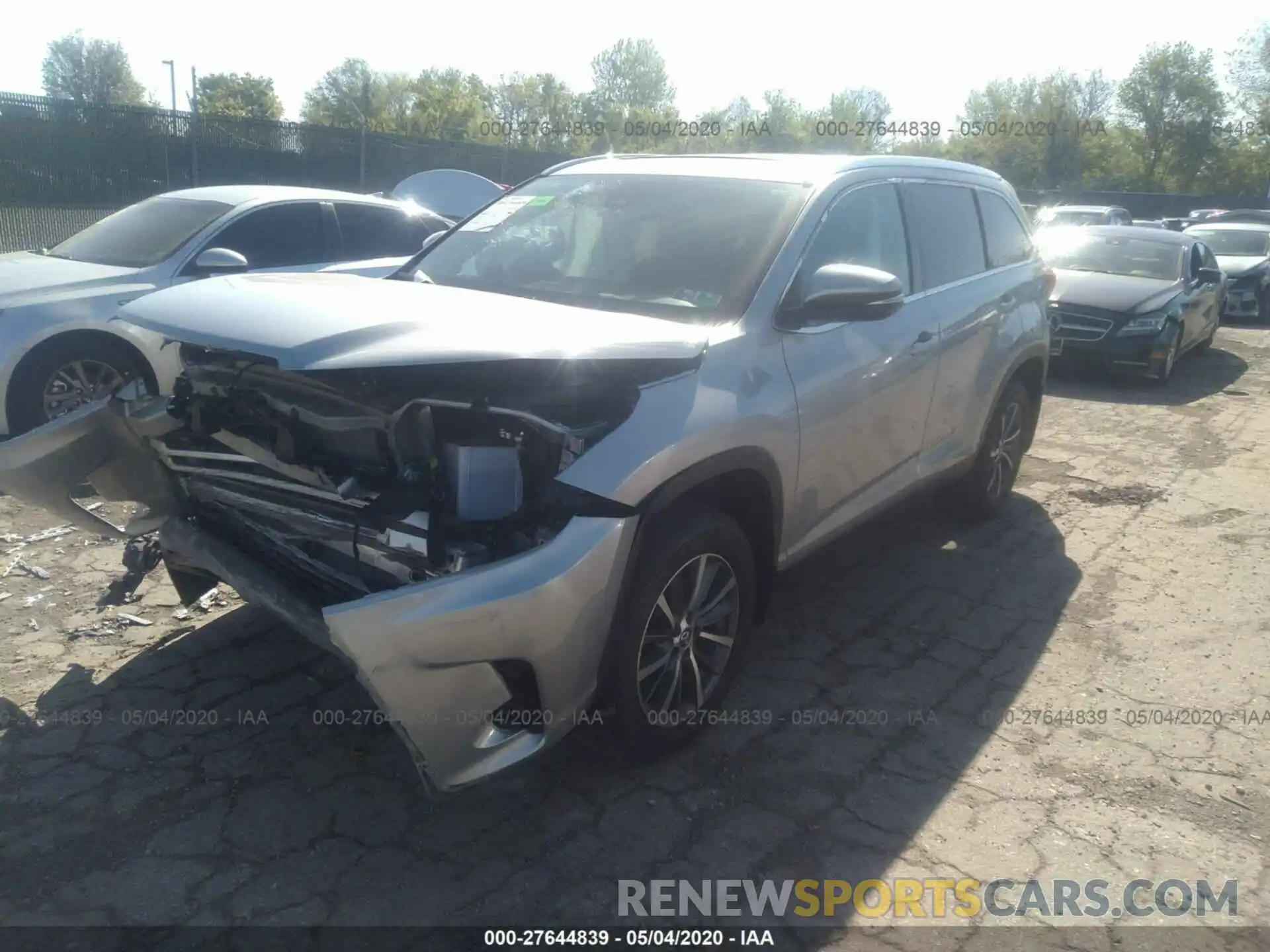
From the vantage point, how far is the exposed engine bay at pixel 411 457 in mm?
2895

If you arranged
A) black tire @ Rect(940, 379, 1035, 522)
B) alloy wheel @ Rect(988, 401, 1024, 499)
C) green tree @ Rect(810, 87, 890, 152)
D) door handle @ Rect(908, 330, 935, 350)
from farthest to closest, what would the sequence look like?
green tree @ Rect(810, 87, 890, 152), alloy wheel @ Rect(988, 401, 1024, 499), black tire @ Rect(940, 379, 1035, 522), door handle @ Rect(908, 330, 935, 350)

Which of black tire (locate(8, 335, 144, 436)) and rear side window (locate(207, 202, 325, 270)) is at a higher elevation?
rear side window (locate(207, 202, 325, 270))

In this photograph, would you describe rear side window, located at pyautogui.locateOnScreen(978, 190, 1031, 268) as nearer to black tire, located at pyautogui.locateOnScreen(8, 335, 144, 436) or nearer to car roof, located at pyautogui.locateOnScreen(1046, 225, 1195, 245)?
black tire, located at pyautogui.locateOnScreen(8, 335, 144, 436)

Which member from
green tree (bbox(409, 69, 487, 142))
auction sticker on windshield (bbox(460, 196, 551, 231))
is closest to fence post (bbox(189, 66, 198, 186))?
auction sticker on windshield (bbox(460, 196, 551, 231))

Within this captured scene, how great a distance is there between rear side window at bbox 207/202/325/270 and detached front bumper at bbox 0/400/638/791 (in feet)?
14.1

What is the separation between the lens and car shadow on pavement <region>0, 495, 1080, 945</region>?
9.16ft

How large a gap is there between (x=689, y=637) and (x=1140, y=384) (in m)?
9.23

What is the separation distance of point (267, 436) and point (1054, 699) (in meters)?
3.11

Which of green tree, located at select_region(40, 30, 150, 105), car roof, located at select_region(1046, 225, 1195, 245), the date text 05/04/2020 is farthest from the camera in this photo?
green tree, located at select_region(40, 30, 150, 105)

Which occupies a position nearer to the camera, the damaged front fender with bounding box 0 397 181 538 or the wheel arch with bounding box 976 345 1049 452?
the damaged front fender with bounding box 0 397 181 538

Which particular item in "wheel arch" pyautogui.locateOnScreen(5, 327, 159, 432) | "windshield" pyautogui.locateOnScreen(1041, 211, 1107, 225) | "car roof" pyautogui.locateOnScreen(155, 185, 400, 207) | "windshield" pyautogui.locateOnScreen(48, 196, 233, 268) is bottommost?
"wheel arch" pyautogui.locateOnScreen(5, 327, 159, 432)

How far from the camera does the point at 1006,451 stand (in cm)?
586

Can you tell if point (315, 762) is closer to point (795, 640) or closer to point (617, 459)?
point (617, 459)

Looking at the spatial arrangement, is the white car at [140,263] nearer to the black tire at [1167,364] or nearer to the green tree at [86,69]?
the black tire at [1167,364]
